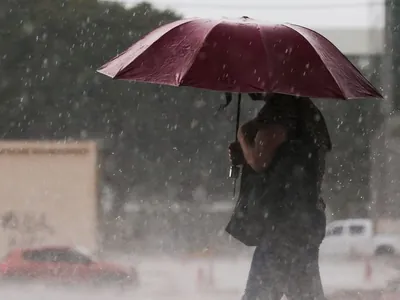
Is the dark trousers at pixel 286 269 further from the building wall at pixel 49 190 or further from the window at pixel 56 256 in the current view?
the building wall at pixel 49 190

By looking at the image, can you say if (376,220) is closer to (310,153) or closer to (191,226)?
(191,226)

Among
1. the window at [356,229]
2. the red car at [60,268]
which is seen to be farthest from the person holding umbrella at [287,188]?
the window at [356,229]

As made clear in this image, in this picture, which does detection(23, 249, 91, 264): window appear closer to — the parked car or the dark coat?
the parked car

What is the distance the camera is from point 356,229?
18.6 ft

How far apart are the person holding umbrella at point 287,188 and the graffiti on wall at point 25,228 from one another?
293 centimetres

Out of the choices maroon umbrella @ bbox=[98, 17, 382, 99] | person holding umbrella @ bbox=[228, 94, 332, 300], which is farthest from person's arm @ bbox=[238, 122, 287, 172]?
maroon umbrella @ bbox=[98, 17, 382, 99]

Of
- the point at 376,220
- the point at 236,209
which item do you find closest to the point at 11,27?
the point at 376,220

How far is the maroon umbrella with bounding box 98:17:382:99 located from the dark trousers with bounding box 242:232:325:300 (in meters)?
0.58

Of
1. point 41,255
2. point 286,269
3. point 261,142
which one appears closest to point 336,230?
point 41,255

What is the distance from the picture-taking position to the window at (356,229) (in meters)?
5.61

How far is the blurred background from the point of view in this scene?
5.79 metres

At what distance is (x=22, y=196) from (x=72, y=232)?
605 mm

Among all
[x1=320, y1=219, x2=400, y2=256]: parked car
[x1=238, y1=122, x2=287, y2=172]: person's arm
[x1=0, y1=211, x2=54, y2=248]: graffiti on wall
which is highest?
[x1=238, y1=122, x2=287, y2=172]: person's arm

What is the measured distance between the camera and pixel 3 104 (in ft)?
20.7
